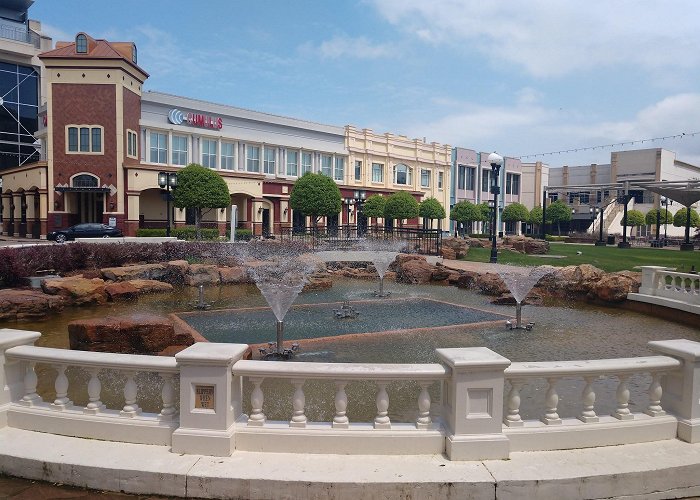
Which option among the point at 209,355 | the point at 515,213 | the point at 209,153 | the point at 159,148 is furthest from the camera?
the point at 515,213

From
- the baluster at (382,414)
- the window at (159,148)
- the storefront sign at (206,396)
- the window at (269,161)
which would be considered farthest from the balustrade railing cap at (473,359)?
the window at (269,161)

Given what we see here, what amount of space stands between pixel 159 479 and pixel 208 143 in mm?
40686

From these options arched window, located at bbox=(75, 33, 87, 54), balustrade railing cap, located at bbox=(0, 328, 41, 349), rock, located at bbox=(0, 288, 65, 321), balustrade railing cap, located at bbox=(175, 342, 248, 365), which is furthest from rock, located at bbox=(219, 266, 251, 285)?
arched window, located at bbox=(75, 33, 87, 54)

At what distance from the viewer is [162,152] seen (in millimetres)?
39406

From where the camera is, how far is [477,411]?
3957 millimetres

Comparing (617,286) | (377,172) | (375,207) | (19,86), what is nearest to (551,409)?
(617,286)

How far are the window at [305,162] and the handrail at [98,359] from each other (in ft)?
146

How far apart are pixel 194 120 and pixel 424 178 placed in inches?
1117

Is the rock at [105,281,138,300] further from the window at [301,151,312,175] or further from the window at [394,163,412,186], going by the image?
the window at [394,163,412,186]

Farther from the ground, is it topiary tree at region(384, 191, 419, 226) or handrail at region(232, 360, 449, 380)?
topiary tree at region(384, 191, 419, 226)

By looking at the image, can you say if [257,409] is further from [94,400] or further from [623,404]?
[623,404]

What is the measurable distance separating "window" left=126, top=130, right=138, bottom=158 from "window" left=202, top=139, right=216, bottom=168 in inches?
239

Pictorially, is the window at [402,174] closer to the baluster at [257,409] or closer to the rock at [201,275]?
the rock at [201,275]

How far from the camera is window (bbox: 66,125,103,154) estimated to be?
33938 mm
